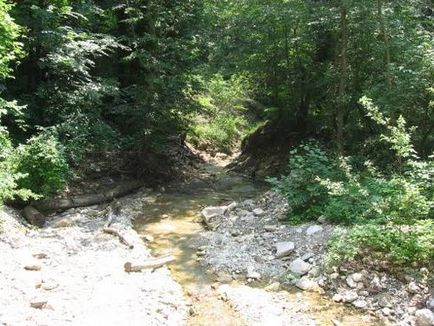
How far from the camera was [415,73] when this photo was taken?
947 cm

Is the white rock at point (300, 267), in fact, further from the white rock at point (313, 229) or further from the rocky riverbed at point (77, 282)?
the rocky riverbed at point (77, 282)

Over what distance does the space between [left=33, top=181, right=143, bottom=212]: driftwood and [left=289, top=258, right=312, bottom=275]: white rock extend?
5.75 meters

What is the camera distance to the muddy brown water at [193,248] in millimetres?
6488

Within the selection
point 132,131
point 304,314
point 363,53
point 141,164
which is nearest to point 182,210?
point 141,164

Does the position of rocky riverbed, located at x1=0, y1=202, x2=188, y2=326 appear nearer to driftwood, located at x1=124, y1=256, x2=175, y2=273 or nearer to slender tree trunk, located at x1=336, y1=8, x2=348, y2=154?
driftwood, located at x1=124, y1=256, x2=175, y2=273

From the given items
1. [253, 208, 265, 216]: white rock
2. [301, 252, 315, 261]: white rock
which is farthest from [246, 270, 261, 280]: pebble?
[253, 208, 265, 216]: white rock

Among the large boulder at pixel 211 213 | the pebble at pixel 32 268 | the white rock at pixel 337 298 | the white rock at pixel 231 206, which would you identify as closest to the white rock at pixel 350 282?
the white rock at pixel 337 298

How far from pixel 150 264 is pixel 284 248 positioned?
7.90ft

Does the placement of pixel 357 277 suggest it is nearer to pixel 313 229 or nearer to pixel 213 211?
pixel 313 229

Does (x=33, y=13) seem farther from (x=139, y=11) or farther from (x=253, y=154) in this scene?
(x=253, y=154)

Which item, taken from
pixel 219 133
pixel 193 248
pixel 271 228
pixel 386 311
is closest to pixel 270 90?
pixel 219 133

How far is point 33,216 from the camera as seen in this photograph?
386 inches

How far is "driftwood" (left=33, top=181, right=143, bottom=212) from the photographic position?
1045 centimetres

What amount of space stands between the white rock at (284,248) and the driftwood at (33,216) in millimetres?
5061
